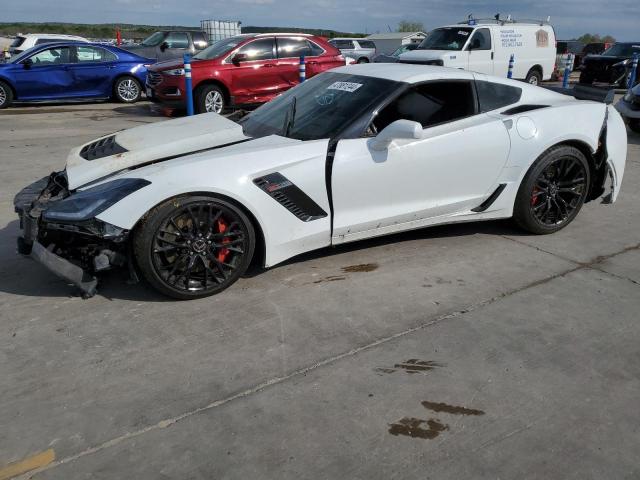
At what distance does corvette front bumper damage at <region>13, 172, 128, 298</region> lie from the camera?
127 inches

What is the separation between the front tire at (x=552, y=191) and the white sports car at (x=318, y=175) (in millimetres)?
12

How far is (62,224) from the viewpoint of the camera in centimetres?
327

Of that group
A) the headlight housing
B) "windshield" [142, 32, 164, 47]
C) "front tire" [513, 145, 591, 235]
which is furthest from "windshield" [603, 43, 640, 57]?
the headlight housing

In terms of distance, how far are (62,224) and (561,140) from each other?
3.67m

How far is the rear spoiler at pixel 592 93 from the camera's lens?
4925 millimetres

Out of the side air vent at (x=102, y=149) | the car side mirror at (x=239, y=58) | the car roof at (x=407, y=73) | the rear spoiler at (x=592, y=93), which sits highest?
the car roof at (x=407, y=73)

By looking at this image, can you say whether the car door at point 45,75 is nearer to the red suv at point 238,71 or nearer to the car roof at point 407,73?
the red suv at point 238,71

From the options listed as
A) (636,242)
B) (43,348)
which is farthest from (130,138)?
(636,242)

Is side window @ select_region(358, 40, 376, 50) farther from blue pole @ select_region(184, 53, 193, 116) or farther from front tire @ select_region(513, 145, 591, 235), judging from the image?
front tire @ select_region(513, 145, 591, 235)

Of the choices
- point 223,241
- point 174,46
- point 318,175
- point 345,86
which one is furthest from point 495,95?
point 174,46

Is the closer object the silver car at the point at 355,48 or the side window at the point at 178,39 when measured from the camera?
the side window at the point at 178,39

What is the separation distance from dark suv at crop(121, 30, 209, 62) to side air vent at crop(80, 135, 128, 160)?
1245 cm

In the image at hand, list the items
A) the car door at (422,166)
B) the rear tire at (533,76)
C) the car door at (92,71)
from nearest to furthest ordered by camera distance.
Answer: the car door at (422,166), the car door at (92,71), the rear tire at (533,76)

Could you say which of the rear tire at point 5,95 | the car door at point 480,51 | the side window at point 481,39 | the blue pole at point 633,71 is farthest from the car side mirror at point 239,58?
the blue pole at point 633,71
